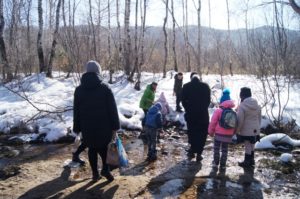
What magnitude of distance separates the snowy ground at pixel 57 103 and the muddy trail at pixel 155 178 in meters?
2.48

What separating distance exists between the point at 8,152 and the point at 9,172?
7.55 feet

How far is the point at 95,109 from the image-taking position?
5699 millimetres

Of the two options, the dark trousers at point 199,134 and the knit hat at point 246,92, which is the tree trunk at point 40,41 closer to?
the dark trousers at point 199,134

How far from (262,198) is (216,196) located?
763mm

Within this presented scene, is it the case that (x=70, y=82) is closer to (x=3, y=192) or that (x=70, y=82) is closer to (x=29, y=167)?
(x=29, y=167)

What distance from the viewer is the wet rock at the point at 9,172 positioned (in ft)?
22.5

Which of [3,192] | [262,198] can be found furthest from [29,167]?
[262,198]

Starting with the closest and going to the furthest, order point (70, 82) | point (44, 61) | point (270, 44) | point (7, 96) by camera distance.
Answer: point (270, 44), point (7, 96), point (70, 82), point (44, 61)

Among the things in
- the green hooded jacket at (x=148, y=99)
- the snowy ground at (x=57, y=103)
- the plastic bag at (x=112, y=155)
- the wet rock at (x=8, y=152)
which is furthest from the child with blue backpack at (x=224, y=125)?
the wet rock at (x=8, y=152)

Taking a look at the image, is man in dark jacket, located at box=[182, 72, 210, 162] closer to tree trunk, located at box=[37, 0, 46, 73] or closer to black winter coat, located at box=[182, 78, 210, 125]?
black winter coat, located at box=[182, 78, 210, 125]

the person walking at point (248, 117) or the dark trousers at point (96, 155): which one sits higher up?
the person walking at point (248, 117)

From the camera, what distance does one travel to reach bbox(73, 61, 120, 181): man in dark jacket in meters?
5.68

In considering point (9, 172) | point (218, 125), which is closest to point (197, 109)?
point (218, 125)

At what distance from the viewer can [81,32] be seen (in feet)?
45.5
